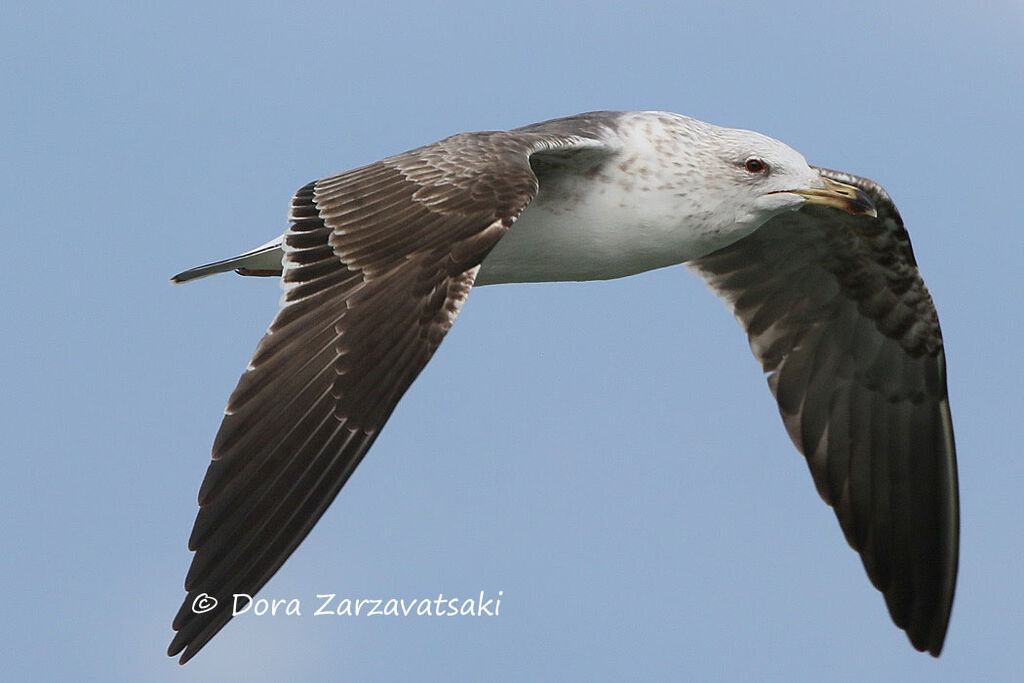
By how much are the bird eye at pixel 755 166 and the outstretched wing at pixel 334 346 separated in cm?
165

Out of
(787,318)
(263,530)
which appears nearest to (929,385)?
(787,318)

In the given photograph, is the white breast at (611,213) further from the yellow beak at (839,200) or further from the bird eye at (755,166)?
the yellow beak at (839,200)

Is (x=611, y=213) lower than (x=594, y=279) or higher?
higher

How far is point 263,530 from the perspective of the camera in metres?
8.25

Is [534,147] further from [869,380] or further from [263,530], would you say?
[869,380]

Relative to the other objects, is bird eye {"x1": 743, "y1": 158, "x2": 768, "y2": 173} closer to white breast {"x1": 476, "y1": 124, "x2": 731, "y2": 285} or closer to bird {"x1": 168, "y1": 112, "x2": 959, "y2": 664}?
bird {"x1": 168, "y1": 112, "x2": 959, "y2": 664}

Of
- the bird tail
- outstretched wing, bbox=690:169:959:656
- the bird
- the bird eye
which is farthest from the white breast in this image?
outstretched wing, bbox=690:169:959:656

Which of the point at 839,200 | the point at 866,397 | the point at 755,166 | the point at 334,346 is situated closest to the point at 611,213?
the point at 755,166

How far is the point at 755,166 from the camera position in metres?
10.5

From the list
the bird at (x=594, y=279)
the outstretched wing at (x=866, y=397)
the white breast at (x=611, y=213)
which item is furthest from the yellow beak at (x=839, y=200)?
the outstretched wing at (x=866, y=397)

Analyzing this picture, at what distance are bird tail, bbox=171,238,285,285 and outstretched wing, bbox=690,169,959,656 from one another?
136 inches

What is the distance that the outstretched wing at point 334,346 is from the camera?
825 centimetres

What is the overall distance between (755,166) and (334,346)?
3.36 metres

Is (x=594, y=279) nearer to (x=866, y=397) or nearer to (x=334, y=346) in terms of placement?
(x=334, y=346)
